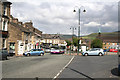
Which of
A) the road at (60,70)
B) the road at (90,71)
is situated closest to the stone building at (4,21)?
the road at (60,70)

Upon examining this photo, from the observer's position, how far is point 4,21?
31406mm

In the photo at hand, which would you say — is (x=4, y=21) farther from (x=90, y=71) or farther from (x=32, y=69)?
(x=90, y=71)

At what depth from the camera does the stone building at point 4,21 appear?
30094 mm

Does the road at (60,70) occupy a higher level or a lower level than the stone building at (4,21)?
lower

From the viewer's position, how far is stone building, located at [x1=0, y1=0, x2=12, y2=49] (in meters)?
30.1

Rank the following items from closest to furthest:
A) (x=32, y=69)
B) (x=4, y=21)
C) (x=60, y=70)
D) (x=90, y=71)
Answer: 1. (x=90, y=71)
2. (x=60, y=70)
3. (x=32, y=69)
4. (x=4, y=21)

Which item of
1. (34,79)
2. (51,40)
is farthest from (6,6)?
(51,40)

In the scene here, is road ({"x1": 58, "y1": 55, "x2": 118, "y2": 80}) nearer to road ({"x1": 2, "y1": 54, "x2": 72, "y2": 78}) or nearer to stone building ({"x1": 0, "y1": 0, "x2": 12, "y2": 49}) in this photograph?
road ({"x1": 2, "y1": 54, "x2": 72, "y2": 78})

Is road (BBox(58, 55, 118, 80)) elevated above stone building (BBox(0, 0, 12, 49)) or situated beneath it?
situated beneath

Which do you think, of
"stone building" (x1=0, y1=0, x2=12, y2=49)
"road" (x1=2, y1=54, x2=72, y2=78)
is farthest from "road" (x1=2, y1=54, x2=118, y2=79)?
"stone building" (x1=0, y1=0, x2=12, y2=49)

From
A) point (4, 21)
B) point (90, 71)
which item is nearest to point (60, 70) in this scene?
point (90, 71)

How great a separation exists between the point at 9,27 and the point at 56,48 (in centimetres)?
1373

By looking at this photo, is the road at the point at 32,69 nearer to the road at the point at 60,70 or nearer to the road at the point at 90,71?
the road at the point at 60,70

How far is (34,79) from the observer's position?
29.4ft
